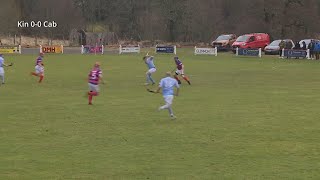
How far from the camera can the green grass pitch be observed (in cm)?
1409

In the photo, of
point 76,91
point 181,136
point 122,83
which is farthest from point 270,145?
point 122,83

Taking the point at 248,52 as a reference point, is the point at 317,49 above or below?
above

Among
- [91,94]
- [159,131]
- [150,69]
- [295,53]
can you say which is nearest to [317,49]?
[295,53]

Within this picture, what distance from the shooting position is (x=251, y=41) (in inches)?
2635

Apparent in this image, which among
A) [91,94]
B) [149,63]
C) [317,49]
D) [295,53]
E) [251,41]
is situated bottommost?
[91,94]

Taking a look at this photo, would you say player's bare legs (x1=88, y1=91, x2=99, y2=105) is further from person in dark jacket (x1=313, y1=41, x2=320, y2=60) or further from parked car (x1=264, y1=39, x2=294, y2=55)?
parked car (x1=264, y1=39, x2=294, y2=55)

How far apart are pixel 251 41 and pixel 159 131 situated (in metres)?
49.4

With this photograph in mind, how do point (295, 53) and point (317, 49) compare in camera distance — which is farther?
point (295, 53)

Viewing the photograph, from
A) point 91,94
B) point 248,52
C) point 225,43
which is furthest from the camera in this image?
point 225,43

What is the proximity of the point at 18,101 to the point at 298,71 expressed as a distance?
78.5 feet

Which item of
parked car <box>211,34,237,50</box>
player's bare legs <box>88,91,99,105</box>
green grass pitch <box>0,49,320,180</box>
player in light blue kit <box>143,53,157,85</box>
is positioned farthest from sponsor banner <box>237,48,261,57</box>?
player's bare legs <box>88,91,99,105</box>

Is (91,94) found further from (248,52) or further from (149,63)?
(248,52)

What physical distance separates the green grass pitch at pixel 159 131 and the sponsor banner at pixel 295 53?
63.9 ft

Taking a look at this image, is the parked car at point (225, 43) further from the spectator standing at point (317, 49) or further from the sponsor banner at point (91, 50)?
the spectator standing at point (317, 49)
